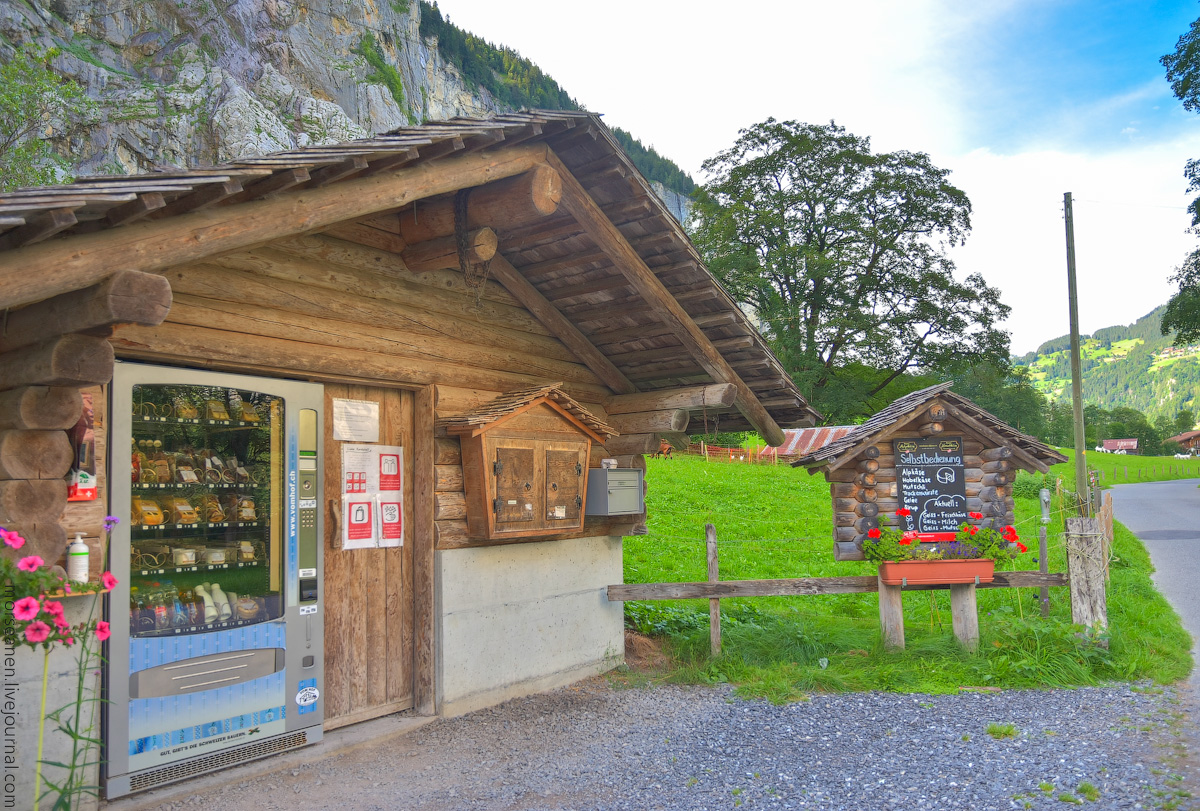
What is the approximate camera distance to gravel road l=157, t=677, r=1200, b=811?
4496mm

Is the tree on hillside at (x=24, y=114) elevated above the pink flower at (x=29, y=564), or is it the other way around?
the tree on hillside at (x=24, y=114)

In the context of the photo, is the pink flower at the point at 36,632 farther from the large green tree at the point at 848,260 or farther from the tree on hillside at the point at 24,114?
the large green tree at the point at 848,260

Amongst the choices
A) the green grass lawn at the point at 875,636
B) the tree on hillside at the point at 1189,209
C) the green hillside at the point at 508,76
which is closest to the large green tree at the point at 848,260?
the tree on hillside at the point at 1189,209

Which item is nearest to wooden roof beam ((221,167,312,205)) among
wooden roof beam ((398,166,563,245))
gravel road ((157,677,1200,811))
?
wooden roof beam ((398,166,563,245))

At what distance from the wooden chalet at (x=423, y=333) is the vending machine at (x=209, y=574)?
0.20 metres

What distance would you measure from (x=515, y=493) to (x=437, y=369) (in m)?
1.16

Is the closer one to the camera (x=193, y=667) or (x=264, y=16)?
(x=193, y=667)

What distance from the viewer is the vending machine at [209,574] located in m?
4.43

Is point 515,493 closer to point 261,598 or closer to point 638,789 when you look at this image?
point 261,598

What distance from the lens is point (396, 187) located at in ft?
14.7

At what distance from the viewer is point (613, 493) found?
7.20 meters

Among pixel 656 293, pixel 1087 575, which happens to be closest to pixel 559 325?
pixel 656 293

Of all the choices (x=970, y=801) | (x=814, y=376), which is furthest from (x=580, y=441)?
(x=814, y=376)

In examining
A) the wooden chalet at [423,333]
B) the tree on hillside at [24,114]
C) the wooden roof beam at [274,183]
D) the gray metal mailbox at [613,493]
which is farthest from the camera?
the tree on hillside at [24,114]
